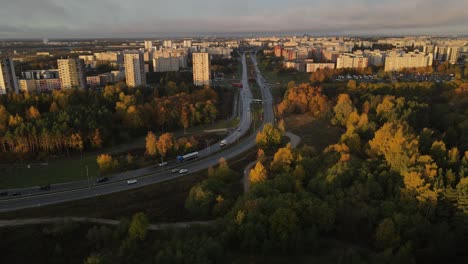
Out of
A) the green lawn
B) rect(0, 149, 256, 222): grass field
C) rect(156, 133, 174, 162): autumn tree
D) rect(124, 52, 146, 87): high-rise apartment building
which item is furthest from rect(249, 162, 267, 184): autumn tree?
rect(124, 52, 146, 87): high-rise apartment building

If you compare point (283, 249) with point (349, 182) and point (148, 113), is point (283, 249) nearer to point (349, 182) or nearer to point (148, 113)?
point (349, 182)

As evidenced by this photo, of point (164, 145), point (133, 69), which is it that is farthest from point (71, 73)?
point (164, 145)

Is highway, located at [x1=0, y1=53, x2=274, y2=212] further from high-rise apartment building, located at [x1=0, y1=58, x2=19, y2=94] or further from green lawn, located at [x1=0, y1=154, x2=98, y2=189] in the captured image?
high-rise apartment building, located at [x1=0, y1=58, x2=19, y2=94]

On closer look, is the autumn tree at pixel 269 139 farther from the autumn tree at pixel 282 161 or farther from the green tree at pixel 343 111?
the green tree at pixel 343 111

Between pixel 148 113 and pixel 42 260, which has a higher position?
pixel 148 113

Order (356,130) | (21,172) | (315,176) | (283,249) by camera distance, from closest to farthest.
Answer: (283,249) < (315,176) < (21,172) < (356,130)

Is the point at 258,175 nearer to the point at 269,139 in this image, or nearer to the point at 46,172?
the point at 269,139

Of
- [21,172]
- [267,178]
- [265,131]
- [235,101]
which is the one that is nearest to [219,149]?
[265,131]

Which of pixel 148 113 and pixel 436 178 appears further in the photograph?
pixel 148 113
